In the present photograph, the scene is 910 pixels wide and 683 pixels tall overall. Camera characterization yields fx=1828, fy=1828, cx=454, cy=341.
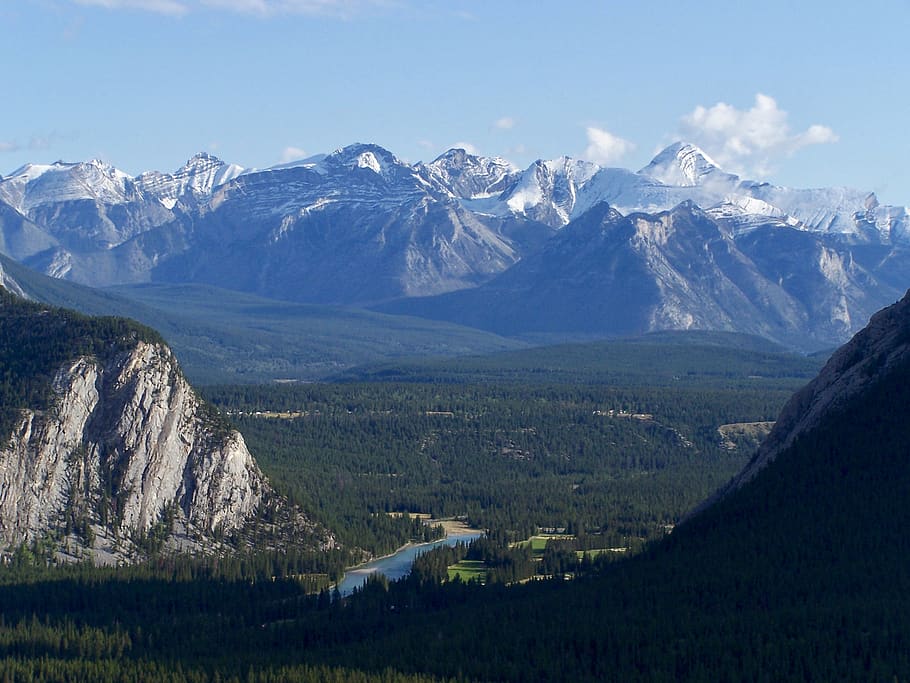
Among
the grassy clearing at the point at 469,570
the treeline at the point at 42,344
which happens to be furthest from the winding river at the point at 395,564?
the treeline at the point at 42,344

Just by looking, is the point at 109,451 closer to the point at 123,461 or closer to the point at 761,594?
the point at 123,461

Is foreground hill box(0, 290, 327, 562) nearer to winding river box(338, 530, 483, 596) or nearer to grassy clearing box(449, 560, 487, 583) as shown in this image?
winding river box(338, 530, 483, 596)

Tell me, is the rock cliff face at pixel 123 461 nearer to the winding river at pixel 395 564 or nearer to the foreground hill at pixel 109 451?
the foreground hill at pixel 109 451

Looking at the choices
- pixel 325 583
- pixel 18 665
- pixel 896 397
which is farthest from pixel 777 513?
pixel 18 665

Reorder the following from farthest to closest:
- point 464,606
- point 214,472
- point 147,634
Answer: point 214,472, point 464,606, point 147,634

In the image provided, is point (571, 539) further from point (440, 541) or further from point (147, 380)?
point (147, 380)

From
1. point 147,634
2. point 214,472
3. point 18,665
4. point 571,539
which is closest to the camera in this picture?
point 18,665

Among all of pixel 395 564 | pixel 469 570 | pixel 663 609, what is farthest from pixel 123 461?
pixel 663 609
